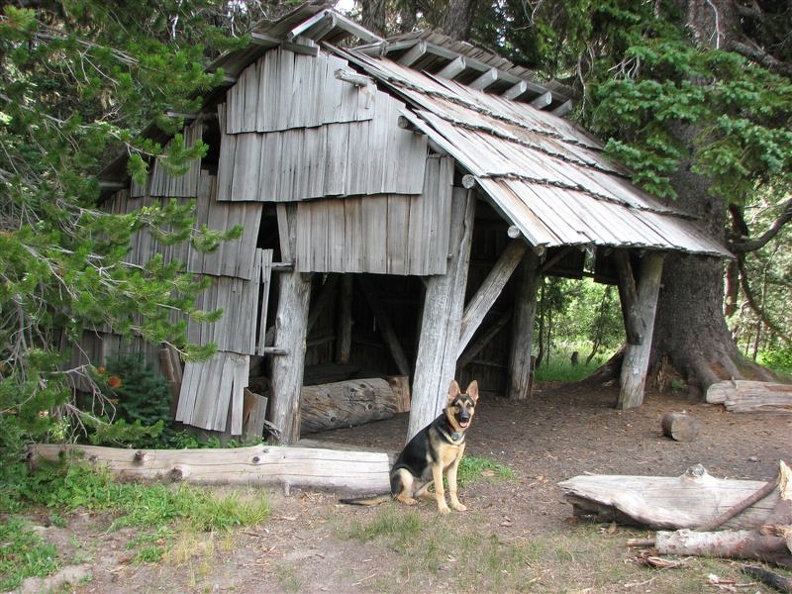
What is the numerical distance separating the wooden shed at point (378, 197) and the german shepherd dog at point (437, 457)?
0.85 m

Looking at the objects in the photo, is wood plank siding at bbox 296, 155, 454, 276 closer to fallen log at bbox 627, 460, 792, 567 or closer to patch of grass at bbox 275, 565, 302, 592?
patch of grass at bbox 275, 565, 302, 592

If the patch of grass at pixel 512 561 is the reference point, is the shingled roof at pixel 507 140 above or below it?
above

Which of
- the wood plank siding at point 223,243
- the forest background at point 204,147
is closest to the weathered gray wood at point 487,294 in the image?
the forest background at point 204,147

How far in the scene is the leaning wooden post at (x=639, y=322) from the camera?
1147 centimetres

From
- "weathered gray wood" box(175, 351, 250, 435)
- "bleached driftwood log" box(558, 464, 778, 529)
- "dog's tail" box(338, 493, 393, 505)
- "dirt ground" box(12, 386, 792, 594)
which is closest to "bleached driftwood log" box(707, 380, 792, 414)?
"dirt ground" box(12, 386, 792, 594)

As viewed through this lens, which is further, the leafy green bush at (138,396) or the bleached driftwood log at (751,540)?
the leafy green bush at (138,396)

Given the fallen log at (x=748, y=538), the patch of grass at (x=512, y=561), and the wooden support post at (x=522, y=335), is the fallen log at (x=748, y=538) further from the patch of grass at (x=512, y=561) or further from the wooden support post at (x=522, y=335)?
the wooden support post at (x=522, y=335)

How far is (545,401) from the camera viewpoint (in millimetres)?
12609

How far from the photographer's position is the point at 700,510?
19.5 feet

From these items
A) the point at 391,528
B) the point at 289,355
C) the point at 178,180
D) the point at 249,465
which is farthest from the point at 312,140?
the point at 391,528

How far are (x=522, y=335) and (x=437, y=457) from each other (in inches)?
240

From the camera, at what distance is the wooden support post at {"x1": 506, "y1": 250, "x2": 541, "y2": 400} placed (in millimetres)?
12672

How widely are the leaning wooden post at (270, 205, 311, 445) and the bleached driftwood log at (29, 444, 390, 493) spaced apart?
4.73 ft

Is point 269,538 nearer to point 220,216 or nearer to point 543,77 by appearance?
point 220,216
